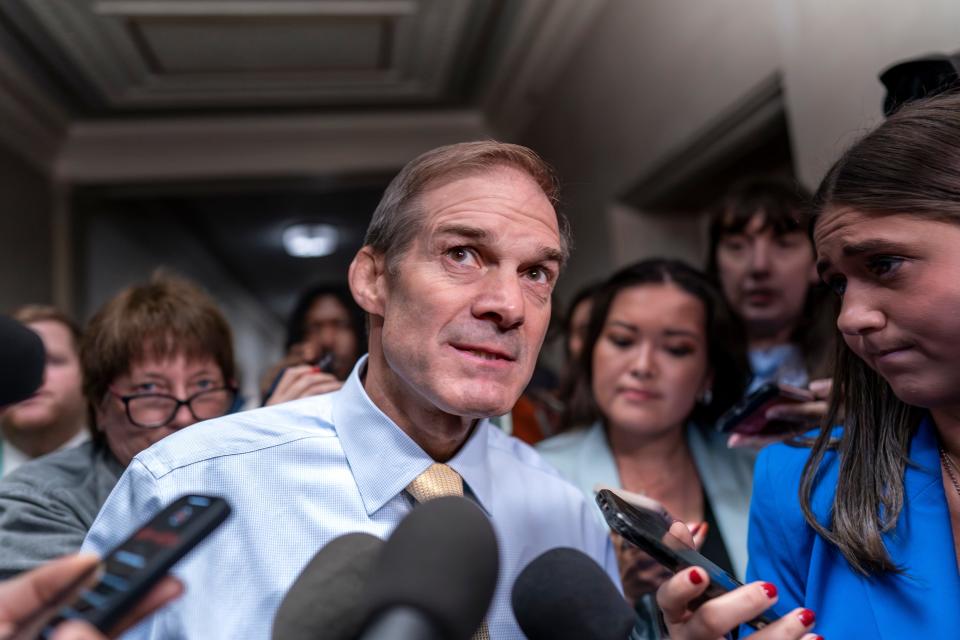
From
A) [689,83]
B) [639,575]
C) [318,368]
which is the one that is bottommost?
[639,575]

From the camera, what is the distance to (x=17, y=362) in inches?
33.8

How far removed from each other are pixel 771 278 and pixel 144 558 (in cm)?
201

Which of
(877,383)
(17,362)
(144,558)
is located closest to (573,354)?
(877,383)

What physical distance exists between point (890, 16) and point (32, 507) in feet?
6.89

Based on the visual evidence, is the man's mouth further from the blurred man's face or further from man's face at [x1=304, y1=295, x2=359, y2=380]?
man's face at [x1=304, y1=295, x2=359, y2=380]

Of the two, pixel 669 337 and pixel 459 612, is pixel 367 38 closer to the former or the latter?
pixel 669 337

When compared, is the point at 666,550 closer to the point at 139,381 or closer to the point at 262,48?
the point at 139,381

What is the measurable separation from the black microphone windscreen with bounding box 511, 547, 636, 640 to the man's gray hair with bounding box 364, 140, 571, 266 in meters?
0.51

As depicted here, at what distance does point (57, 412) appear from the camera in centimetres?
224

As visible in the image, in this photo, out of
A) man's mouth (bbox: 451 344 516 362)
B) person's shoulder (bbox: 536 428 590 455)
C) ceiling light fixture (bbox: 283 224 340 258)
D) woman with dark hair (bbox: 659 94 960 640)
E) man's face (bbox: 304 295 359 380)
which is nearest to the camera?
woman with dark hair (bbox: 659 94 960 640)

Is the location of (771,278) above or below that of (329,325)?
below

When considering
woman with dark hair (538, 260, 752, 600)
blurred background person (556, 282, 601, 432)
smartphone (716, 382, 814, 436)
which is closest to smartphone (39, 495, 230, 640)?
smartphone (716, 382, 814, 436)

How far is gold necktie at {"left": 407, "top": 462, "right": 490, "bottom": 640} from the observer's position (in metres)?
1.19

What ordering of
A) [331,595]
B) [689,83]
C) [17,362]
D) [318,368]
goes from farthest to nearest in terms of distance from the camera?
[689,83] < [318,368] < [17,362] < [331,595]
